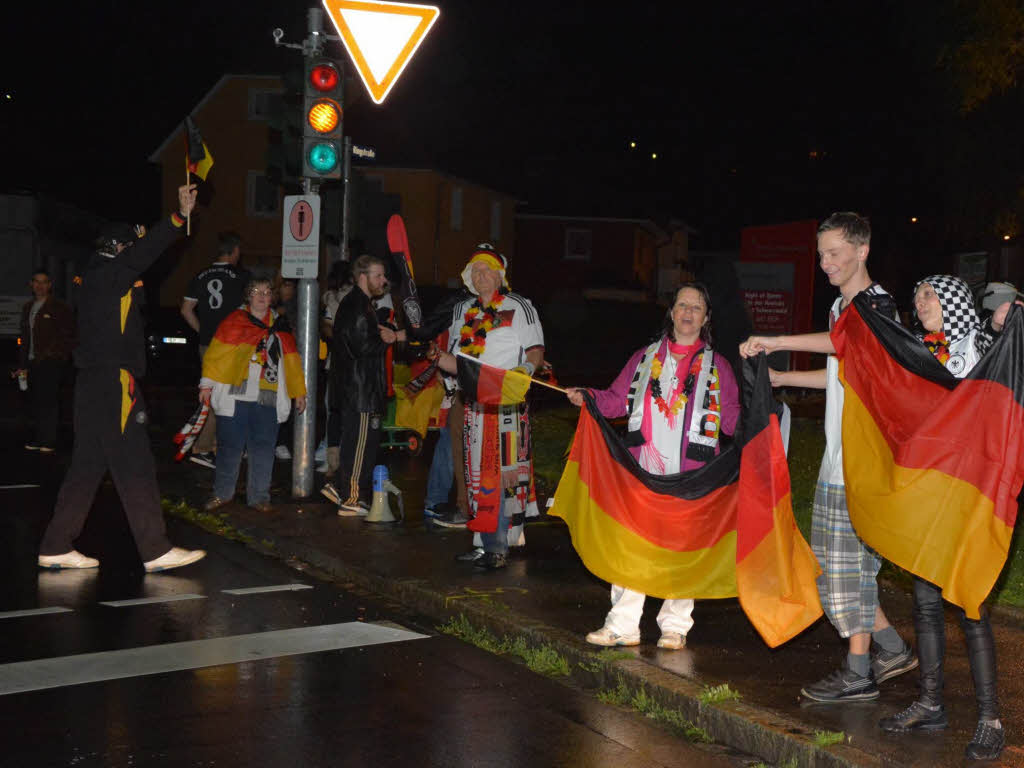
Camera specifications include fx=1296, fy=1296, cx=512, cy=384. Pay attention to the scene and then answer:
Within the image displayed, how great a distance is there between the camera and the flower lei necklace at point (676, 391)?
6.87 m

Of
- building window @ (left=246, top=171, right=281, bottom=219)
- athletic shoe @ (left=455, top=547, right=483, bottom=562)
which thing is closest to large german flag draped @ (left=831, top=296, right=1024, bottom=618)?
athletic shoe @ (left=455, top=547, right=483, bottom=562)

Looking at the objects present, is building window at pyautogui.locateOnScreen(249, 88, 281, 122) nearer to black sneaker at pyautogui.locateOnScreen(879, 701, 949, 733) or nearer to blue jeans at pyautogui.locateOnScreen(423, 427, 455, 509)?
blue jeans at pyautogui.locateOnScreen(423, 427, 455, 509)

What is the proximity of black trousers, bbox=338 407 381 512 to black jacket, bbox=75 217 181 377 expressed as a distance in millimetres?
2333

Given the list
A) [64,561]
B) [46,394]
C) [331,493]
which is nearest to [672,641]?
[64,561]

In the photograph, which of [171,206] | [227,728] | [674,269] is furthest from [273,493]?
[674,269]

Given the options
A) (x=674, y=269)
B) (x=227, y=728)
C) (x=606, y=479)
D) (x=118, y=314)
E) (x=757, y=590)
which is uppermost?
(x=674, y=269)

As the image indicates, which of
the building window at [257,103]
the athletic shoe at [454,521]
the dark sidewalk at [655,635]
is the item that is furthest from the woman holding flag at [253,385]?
the building window at [257,103]

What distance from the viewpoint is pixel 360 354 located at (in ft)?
34.4

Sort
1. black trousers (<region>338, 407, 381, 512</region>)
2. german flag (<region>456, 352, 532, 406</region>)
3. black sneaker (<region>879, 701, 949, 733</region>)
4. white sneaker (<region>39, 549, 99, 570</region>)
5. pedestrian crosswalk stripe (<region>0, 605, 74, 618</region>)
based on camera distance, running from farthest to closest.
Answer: black trousers (<region>338, 407, 381, 512</region>) → white sneaker (<region>39, 549, 99, 570</region>) → german flag (<region>456, 352, 532, 406</region>) → pedestrian crosswalk stripe (<region>0, 605, 74, 618</region>) → black sneaker (<region>879, 701, 949, 733</region>)

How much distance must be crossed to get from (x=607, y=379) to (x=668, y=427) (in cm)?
2715

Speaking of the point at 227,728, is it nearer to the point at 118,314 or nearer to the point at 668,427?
the point at 668,427

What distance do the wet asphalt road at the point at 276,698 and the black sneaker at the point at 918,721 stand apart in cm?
67

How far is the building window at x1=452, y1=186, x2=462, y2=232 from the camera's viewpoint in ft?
173

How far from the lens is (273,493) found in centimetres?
1199
